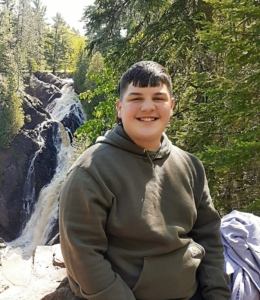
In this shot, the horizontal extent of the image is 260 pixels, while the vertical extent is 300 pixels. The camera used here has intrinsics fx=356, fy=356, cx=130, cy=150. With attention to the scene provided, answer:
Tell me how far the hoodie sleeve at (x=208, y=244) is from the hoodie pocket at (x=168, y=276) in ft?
0.29

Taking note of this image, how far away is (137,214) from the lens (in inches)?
61.4

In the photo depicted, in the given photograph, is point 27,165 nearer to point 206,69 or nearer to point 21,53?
point 21,53

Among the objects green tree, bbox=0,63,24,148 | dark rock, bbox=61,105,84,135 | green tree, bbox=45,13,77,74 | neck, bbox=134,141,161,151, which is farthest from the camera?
green tree, bbox=45,13,77,74

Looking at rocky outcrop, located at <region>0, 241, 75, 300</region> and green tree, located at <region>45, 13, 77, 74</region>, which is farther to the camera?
green tree, located at <region>45, 13, 77, 74</region>

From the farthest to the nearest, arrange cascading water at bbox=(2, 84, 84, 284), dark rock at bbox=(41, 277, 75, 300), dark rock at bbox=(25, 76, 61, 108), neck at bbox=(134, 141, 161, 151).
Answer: dark rock at bbox=(25, 76, 61, 108)
cascading water at bbox=(2, 84, 84, 284)
dark rock at bbox=(41, 277, 75, 300)
neck at bbox=(134, 141, 161, 151)

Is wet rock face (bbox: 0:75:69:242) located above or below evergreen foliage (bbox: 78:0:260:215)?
below

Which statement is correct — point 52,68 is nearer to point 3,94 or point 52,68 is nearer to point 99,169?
point 3,94

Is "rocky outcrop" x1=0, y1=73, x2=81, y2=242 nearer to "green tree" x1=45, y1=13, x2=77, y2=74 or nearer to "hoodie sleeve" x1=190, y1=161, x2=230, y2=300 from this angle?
"green tree" x1=45, y1=13, x2=77, y2=74

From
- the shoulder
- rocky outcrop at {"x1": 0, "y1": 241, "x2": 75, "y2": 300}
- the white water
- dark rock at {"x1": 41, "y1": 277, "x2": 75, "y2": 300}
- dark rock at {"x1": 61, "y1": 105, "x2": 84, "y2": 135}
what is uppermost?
the shoulder

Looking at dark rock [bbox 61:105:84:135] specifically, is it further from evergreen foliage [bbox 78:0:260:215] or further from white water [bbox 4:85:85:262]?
evergreen foliage [bbox 78:0:260:215]

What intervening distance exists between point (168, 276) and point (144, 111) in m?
0.75

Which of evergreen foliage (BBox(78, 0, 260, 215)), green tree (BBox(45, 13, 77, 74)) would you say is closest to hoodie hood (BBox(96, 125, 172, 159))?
evergreen foliage (BBox(78, 0, 260, 215))

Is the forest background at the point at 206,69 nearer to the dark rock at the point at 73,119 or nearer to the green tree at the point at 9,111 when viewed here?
the dark rock at the point at 73,119

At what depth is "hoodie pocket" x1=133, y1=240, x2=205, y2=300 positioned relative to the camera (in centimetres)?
157
